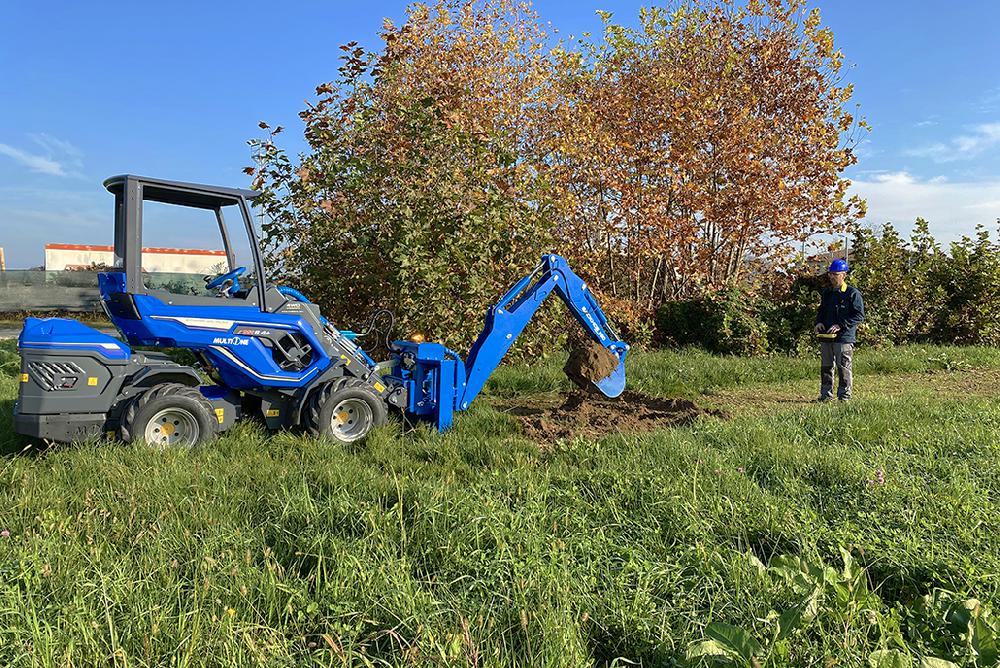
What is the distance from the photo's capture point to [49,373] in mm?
4953

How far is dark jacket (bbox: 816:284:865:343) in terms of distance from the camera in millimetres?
8016

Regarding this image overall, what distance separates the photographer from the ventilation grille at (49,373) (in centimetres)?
494

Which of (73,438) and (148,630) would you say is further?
(73,438)

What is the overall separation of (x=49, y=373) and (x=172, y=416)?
0.91m

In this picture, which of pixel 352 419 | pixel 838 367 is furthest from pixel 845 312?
pixel 352 419

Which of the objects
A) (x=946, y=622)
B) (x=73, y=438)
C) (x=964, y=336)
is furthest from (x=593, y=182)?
(x=946, y=622)

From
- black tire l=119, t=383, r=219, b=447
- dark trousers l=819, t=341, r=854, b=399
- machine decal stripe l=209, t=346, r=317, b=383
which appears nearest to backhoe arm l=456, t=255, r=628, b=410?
machine decal stripe l=209, t=346, r=317, b=383

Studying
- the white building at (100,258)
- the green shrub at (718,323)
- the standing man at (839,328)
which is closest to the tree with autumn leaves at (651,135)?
the green shrub at (718,323)

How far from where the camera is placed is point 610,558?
10.1 feet

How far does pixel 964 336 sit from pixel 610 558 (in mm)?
12698

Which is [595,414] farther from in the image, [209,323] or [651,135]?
[651,135]

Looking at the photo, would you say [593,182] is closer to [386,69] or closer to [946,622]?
[386,69]

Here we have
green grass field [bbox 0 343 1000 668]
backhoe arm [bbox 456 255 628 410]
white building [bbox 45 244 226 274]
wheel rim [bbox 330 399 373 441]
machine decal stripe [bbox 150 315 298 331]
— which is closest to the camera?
Result: green grass field [bbox 0 343 1000 668]

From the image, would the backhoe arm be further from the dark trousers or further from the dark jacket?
the dark jacket
